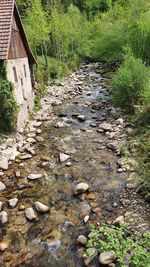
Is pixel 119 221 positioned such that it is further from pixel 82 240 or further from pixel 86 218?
pixel 82 240

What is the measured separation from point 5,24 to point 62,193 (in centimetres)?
901

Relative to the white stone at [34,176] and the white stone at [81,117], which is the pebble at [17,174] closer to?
the white stone at [34,176]

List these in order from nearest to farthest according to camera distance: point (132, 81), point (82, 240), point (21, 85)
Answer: point (82, 240) → point (132, 81) → point (21, 85)

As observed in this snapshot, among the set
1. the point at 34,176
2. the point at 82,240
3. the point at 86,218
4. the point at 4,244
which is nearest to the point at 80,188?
the point at 86,218

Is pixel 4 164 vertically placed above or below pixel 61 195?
above

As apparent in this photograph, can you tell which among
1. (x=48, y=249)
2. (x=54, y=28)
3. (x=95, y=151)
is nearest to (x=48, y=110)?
(x=95, y=151)

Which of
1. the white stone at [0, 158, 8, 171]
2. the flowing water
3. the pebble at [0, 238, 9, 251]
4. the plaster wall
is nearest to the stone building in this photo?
the plaster wall

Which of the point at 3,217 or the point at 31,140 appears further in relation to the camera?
the point at 31,140

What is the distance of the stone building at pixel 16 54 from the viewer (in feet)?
37.8

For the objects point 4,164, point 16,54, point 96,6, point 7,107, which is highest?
point 96,6

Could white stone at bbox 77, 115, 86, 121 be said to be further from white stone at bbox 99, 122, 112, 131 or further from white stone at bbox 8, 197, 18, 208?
white stone at bbox 8, 197, 18, 208

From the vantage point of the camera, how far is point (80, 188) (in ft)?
26.7

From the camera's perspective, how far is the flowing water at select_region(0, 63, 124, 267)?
19.8 ft

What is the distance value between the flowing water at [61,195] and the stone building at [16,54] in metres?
2.03
